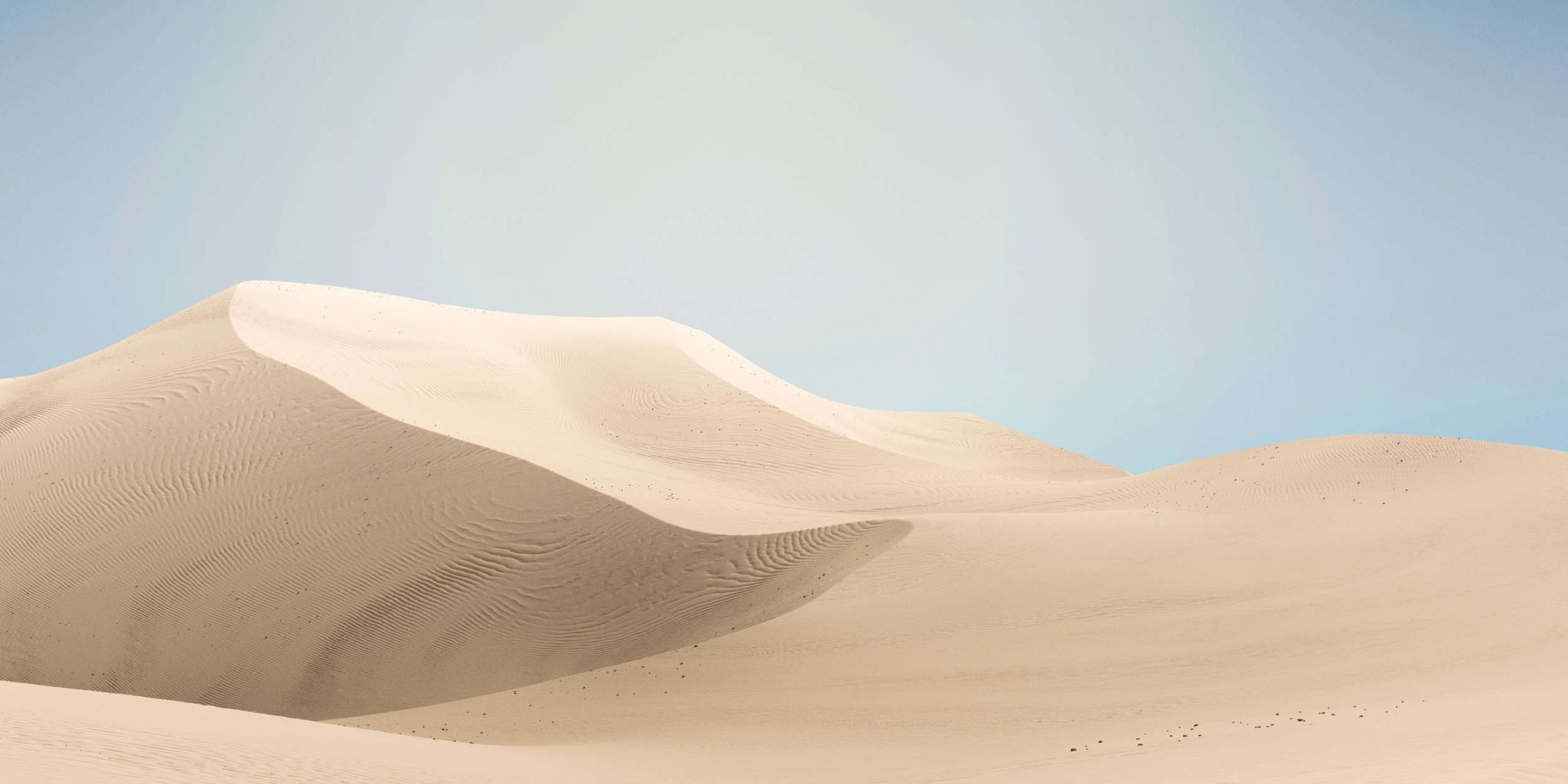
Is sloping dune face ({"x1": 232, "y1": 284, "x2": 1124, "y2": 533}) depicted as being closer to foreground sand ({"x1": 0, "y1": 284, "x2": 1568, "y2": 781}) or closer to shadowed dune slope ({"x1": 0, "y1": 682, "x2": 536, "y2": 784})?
foreground sand ({"x1": 0, "y1": 284, "x2": 1568, "y2": 781})

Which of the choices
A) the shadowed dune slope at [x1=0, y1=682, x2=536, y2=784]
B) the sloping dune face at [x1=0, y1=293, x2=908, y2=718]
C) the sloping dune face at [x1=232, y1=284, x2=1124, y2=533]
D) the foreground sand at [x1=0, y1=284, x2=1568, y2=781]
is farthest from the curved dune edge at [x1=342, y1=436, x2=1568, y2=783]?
the sloping dune face at [x1=232, y1=284, x2=1124, y2=533]

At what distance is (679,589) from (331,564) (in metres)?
7.69

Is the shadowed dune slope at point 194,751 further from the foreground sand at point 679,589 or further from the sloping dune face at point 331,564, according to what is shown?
the sloping dune face at point 331,564

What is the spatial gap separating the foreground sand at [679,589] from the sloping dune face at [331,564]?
8 cm

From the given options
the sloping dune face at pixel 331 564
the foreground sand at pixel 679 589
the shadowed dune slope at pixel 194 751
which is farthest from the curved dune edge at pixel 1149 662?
the shadowed dune slope at pixel 194 751

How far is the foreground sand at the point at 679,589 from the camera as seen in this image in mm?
11594

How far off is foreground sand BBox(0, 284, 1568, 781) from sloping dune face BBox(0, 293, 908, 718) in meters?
0.08

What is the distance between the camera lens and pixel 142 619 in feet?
72.8

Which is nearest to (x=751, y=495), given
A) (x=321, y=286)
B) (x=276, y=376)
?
(x=276, y=376)

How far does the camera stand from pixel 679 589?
20.0 metres

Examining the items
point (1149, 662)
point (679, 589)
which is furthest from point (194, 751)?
point (1149, 662)

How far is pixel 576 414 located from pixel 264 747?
2125cm

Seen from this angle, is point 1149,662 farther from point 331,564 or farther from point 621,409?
point 621,409

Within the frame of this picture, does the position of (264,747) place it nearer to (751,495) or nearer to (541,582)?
(541,582)
